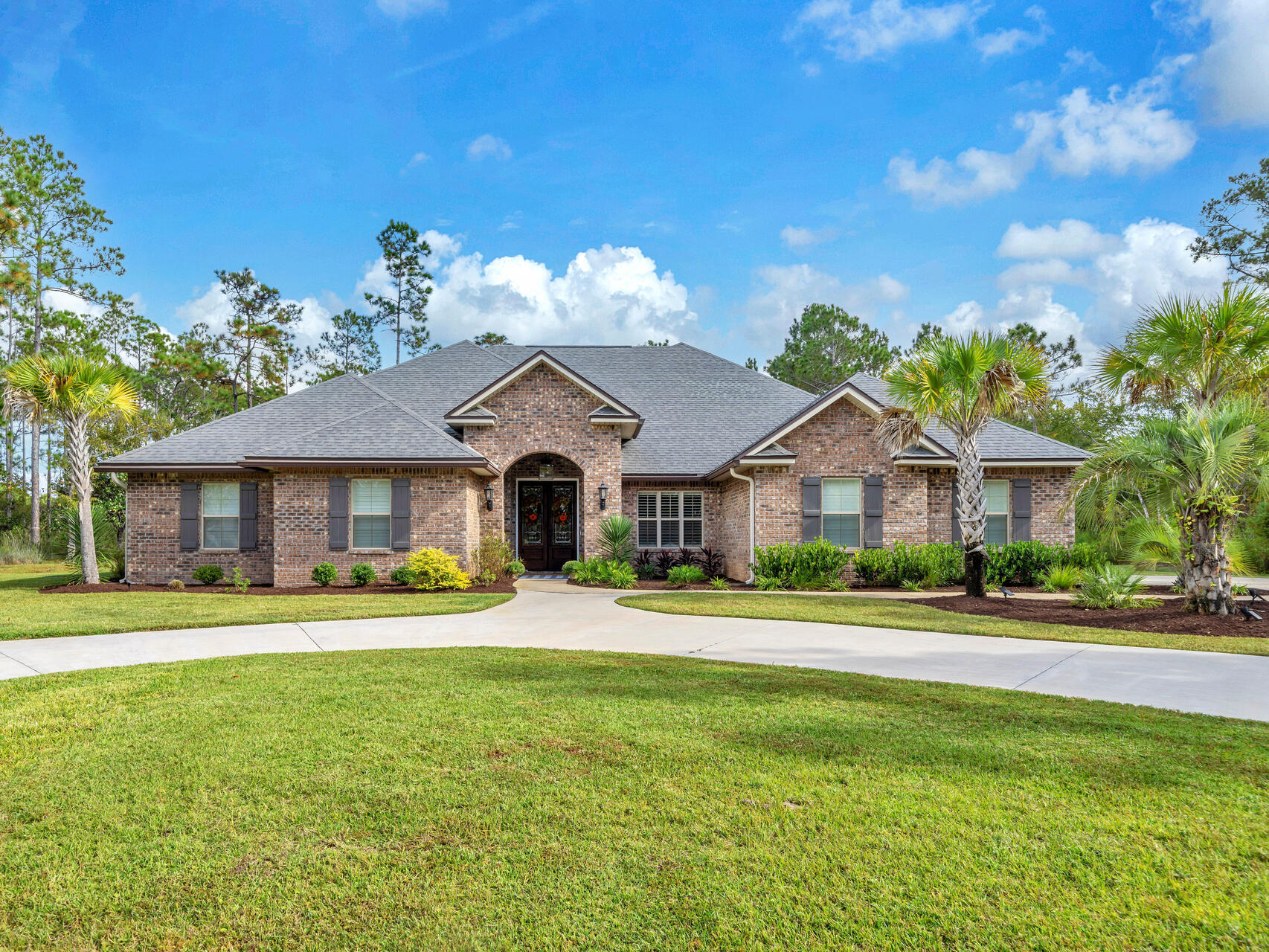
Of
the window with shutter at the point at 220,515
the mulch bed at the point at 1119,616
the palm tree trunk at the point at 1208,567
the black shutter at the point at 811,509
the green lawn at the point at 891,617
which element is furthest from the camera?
the black shutter at the point at 811,509

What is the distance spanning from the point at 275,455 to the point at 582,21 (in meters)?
11.6

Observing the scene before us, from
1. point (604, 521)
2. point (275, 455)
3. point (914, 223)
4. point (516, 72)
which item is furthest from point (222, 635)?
point (914, 223)

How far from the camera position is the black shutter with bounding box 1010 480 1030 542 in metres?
18.5

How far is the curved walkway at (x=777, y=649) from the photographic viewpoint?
6.54m

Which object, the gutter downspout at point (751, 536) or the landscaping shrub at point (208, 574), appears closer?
the landscaping shrub at point (208, 574)

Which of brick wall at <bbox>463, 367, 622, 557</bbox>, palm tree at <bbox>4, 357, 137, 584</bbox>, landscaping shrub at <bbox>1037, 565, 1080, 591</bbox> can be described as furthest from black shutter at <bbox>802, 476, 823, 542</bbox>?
palm tree at <bbox>4, 357, 137, 584</bbox>

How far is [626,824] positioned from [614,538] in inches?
589

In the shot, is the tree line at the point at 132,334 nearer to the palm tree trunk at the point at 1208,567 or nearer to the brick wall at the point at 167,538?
the brick wall at the point at 167,538

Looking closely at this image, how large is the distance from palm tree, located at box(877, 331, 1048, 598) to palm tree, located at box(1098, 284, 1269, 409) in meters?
1.77

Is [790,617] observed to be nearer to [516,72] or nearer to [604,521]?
[604,521]

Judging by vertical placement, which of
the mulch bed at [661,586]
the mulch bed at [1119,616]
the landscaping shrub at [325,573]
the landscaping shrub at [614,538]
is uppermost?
the landscaping shrub at [614,538]

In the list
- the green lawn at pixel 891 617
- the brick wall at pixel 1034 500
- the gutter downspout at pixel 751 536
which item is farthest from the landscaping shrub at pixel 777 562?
the brick wall at pixel 1034 500

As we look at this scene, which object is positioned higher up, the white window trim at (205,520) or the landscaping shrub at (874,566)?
the white window trim at (205,520)

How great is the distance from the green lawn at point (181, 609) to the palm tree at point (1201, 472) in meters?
10.9
